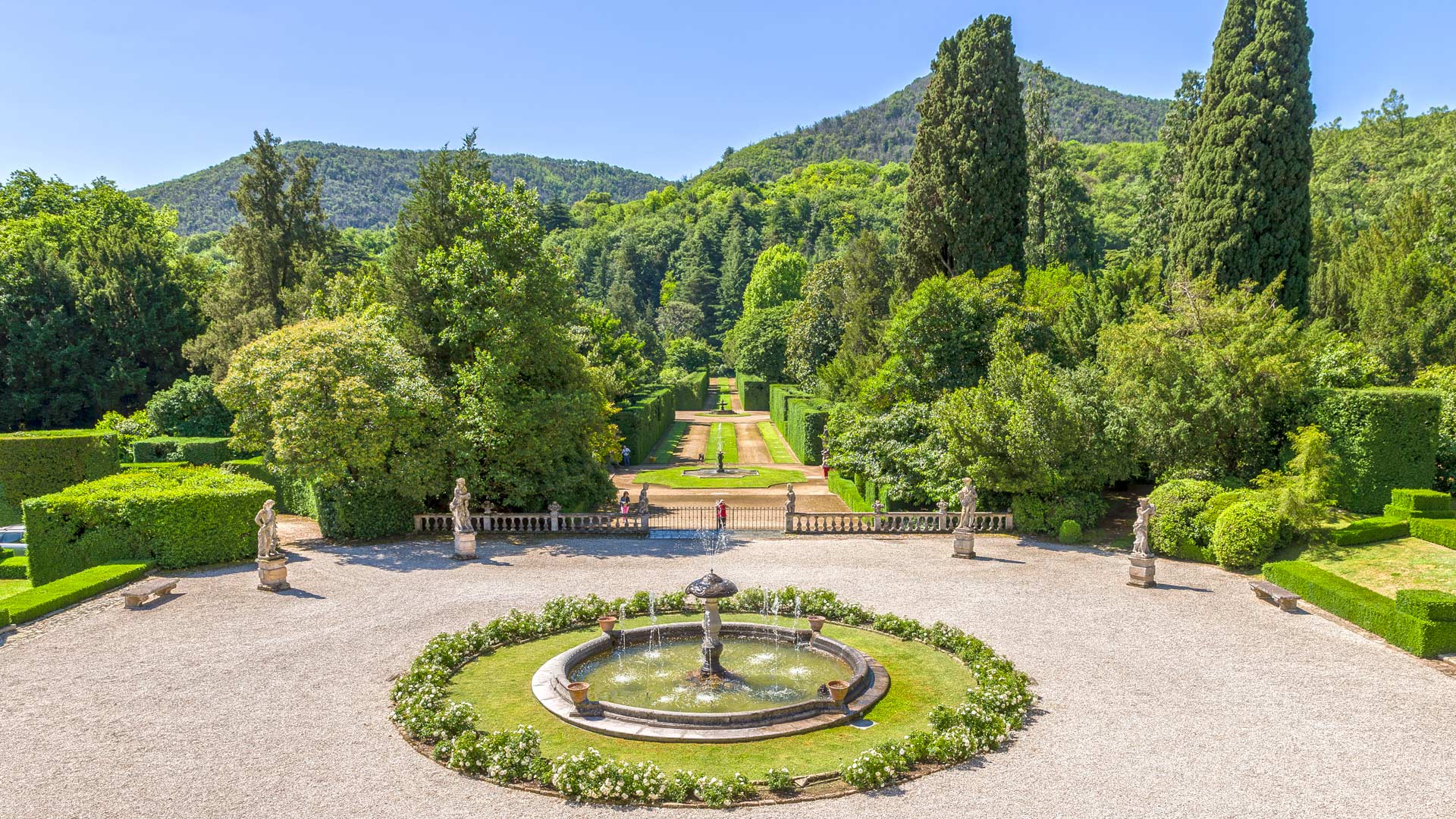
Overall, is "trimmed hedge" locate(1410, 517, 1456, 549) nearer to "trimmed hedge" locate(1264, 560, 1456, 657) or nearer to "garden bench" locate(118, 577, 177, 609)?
"trimmed hedge" locate(1264, 560, 1456, 657)

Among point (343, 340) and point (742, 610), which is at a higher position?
point (343, 340)

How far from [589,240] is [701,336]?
45.2m

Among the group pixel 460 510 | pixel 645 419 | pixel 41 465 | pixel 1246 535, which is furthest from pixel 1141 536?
pixel 41 465

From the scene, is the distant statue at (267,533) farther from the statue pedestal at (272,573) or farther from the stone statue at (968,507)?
the stone statue at (968,507)

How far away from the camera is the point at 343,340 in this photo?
27.7 meters

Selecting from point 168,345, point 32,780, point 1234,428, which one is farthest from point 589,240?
point 32,780

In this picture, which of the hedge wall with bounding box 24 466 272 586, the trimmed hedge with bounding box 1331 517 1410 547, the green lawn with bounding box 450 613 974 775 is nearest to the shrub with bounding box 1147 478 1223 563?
the trimmed hedge with bounding box 1331 517 1410 547

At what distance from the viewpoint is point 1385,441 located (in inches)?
Result: 1014

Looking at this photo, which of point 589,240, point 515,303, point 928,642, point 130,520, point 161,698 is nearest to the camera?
point 161,698

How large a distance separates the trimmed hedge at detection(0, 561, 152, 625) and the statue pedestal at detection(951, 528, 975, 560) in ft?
76.4

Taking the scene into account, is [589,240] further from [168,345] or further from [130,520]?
[130,520]

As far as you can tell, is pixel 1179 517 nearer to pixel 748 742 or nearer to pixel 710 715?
pixel 748 742

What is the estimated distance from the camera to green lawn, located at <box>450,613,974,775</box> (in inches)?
516

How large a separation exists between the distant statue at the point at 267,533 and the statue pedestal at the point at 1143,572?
75.0 feet
